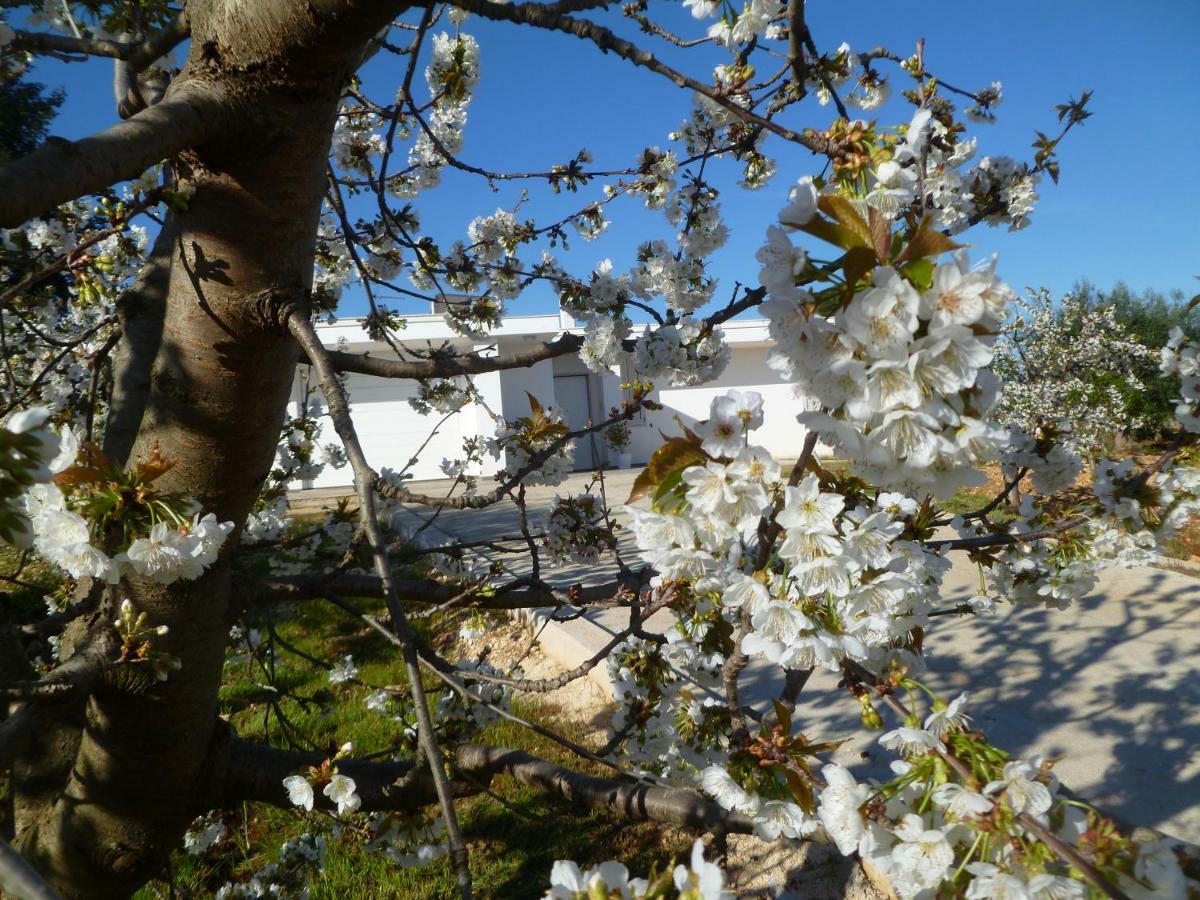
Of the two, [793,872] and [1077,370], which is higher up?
[1077,370]

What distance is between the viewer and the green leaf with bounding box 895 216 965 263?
2.65ft

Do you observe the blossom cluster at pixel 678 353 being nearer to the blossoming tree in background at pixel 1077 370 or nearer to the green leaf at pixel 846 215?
the green leaf at pixel 846 215

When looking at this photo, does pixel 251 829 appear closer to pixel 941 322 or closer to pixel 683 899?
pixel 683 899

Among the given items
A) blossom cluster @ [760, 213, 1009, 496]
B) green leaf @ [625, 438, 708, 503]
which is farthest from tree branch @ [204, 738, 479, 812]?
blossom cluster @ [760, 213, 1009, 496]

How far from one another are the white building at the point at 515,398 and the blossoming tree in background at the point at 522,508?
1256 cm

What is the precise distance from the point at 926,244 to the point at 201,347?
4.51 ft

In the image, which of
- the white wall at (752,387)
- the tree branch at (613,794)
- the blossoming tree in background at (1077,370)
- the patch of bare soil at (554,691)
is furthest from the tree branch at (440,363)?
the white wall at (752,387)

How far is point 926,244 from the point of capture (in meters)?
0.81

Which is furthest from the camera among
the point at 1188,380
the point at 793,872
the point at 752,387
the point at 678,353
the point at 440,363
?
the point at 752,387

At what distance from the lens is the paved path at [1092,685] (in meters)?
3.01

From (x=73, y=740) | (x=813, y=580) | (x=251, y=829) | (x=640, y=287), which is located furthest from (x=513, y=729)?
(x=813, y=580)

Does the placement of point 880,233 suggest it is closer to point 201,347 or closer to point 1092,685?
point 201,347

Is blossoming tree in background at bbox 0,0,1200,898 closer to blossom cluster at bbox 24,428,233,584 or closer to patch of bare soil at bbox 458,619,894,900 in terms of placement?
blossom cluster at bbox 24,428,233,584

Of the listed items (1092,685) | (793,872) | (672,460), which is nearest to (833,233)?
(672,460)
